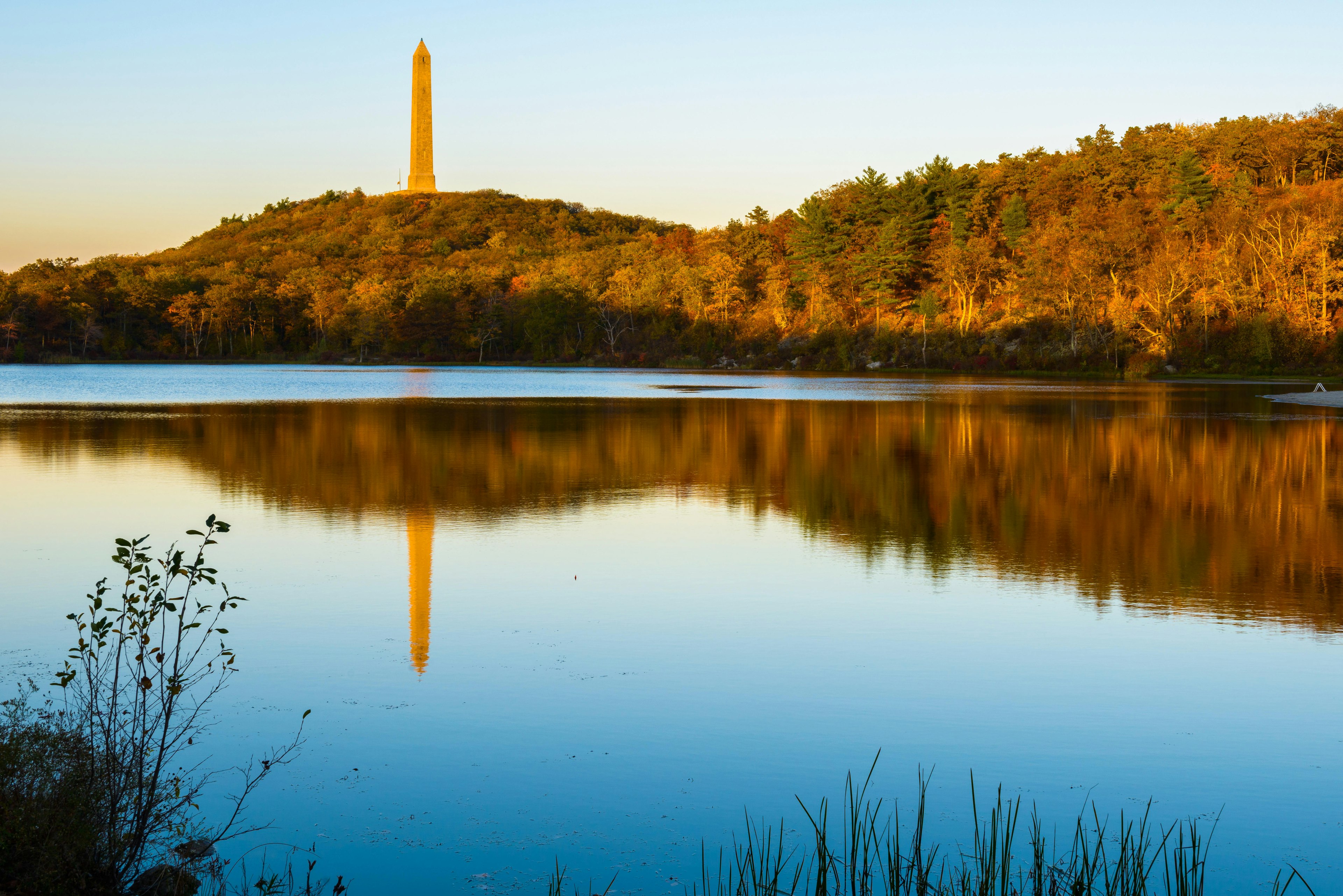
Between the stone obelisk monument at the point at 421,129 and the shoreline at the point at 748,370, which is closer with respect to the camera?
the shoreline at the point at 748,370

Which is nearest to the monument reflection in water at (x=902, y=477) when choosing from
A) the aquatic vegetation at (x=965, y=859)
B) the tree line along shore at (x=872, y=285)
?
the aquatic vegetation at (x=965, y=859)

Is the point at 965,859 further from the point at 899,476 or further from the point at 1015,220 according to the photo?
the point at 1015,220

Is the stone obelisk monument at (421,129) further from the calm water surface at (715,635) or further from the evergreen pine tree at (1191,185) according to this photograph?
the calm water surface at (715,635)

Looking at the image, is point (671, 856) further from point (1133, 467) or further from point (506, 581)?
point (1133, 467)

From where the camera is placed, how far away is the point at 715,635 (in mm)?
9352

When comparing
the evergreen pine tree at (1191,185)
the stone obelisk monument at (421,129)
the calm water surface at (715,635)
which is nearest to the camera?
the calm water surface at (715,635)

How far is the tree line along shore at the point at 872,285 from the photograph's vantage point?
72.9m

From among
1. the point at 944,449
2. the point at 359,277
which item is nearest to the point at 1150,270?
the point at 944,449

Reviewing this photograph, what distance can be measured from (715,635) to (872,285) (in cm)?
9069

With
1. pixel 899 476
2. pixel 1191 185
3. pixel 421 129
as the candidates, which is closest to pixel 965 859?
pixel 899 476

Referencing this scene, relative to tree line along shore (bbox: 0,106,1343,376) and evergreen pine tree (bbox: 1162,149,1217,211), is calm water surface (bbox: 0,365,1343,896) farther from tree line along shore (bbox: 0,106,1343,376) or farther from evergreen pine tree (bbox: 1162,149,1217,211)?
evergreen pine tree (bbox: 1162,149,1217,211)

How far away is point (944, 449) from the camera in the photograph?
965 inches

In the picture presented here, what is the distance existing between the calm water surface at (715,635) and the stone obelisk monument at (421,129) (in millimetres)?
130013

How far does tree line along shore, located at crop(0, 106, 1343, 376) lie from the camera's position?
7288cm
